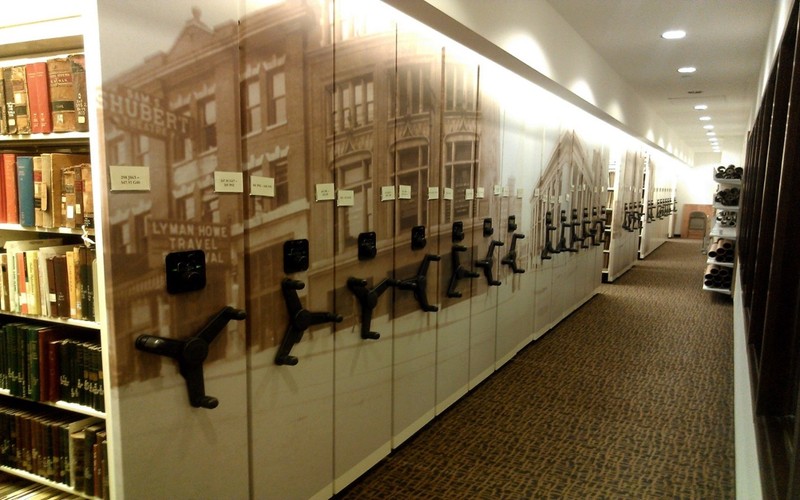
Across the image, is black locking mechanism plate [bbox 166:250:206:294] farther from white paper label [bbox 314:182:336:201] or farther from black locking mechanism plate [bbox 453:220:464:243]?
black locking mechanism plate [bbox 453:220:464:243]

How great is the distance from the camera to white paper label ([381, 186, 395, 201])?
2678 millimetres

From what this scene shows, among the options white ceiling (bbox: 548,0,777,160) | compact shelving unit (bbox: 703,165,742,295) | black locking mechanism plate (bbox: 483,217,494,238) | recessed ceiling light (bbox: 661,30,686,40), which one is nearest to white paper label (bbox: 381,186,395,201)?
black locking mechanism plate (bbox: 483,217,494,238)

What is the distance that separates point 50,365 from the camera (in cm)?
194

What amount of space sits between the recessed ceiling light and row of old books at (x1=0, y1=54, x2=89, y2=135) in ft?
16.8

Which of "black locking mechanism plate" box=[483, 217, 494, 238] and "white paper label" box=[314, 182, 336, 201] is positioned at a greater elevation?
"white paper label" box=[314, 182, 336, 201]

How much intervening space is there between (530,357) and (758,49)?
13.7ft

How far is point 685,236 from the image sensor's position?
59.4 feet

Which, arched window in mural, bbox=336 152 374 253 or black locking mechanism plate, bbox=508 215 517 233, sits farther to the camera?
black locking mechanism plate, bbox=508 215 517 233

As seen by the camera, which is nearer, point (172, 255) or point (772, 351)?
point (772, 351)

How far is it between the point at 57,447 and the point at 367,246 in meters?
1.52

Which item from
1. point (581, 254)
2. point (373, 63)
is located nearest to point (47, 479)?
point (373, 63)

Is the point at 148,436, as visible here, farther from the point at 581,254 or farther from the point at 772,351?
the point at 581,254

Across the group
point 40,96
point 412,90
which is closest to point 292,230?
point 40,96

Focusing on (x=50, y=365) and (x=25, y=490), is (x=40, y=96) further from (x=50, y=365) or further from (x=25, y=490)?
(x=25, y=490)
